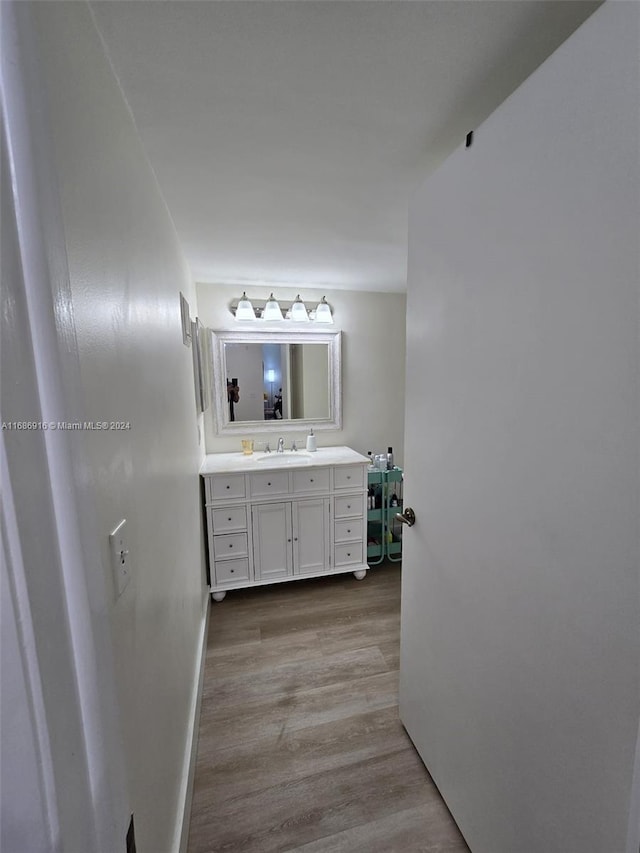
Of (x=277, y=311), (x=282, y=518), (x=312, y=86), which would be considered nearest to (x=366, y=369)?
(x=277, y=311)

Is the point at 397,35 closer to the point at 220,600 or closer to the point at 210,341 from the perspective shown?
the point at 210,341

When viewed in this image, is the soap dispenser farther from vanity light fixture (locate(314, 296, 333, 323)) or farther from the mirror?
vanity light fixture (locate(314, 296, 333, 323))

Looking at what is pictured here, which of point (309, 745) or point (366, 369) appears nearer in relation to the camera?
point (309, 745)

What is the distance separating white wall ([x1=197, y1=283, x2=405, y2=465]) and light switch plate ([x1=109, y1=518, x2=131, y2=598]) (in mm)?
2043

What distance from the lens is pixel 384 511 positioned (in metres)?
2.72

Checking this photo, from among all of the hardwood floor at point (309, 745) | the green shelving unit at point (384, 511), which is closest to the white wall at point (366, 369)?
the green shelving unit at point (384, 511)

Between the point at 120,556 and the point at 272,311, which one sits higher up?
the point at 272,311

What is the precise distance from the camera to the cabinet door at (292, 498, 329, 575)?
240 cm

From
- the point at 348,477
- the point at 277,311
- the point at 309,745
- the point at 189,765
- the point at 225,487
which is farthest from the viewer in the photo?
the point at 277,311

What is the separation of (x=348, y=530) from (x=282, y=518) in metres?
0.51

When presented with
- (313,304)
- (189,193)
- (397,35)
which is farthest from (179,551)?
(313,304)

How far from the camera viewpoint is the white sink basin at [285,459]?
2.38 meters

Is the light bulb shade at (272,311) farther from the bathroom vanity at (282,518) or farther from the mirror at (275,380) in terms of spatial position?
the bathroom vanity at (282,518)

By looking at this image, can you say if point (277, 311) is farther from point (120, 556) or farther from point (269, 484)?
point (120, 556)
